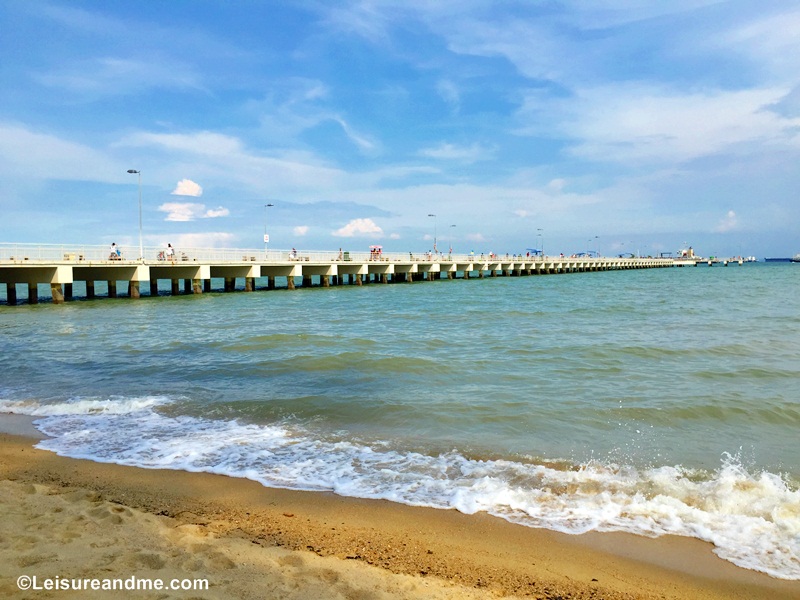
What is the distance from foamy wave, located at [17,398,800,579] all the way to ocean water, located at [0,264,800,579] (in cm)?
2

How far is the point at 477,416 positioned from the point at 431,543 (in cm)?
411

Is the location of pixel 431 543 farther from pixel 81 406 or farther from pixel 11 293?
pixel 11 293

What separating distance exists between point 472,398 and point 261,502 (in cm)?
496

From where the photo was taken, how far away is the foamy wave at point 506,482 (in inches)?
190

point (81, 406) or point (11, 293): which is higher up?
point (11, 293)

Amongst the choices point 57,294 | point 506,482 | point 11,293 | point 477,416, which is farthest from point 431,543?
point 11,293

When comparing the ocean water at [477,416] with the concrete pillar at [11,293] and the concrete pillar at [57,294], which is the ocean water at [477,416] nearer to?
the concrete pillar at [57,294]

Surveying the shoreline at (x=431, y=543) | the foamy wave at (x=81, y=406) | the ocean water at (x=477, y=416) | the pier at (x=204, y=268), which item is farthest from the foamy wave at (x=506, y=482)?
the pier at (x=204, y=268)

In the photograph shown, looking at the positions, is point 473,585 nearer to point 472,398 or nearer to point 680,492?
point 680,492

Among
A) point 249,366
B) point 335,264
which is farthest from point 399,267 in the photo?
point 249,366

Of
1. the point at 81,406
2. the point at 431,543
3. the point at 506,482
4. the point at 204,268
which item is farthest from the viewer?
the point at 204,268

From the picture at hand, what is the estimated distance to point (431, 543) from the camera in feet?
14.7

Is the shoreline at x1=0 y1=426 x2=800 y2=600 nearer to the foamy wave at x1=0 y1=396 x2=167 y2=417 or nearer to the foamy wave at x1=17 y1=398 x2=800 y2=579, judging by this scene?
the foamy wave at x1=17 y1=398 x2=800 y2=579

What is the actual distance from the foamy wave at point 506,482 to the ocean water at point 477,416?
2 cm
